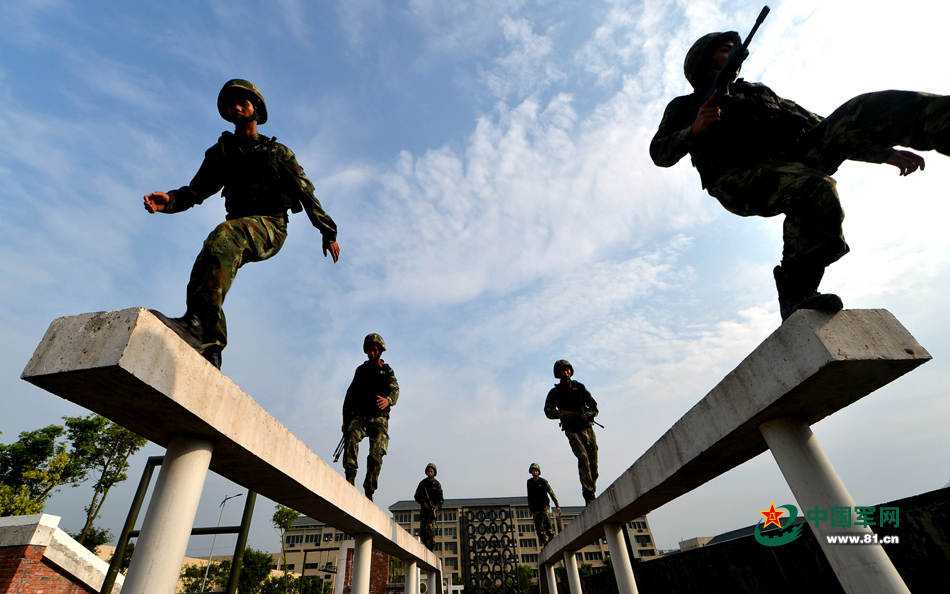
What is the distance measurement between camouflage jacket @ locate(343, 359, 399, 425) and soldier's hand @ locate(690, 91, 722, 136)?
17.9ft

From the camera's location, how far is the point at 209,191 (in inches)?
110

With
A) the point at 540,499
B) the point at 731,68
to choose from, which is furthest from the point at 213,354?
the point at 540,499

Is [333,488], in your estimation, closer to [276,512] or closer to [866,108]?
[866,108]

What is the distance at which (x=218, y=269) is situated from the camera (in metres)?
2.07

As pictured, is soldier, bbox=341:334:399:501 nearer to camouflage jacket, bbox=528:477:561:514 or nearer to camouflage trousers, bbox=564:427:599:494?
camouflage trousers, bbox=564:427:599:494

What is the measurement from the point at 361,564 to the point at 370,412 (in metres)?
2.13

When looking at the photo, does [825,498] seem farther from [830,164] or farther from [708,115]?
[708,115]

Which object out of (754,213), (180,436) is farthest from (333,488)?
(754,213)

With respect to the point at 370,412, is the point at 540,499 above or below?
below

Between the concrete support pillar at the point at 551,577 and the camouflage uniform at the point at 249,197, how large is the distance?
334 inches

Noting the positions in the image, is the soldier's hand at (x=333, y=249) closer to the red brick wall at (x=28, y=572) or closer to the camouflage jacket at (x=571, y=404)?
the camouflage jacket at (x=571, y=404)

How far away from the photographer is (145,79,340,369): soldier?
213 cm

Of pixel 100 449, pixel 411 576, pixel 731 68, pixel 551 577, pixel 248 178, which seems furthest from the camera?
pixel 100 449

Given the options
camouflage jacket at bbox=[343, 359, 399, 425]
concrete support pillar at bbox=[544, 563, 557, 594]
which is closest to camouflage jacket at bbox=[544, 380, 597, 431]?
camouflage jacket at bbox=[343, 359, 399, 425]
